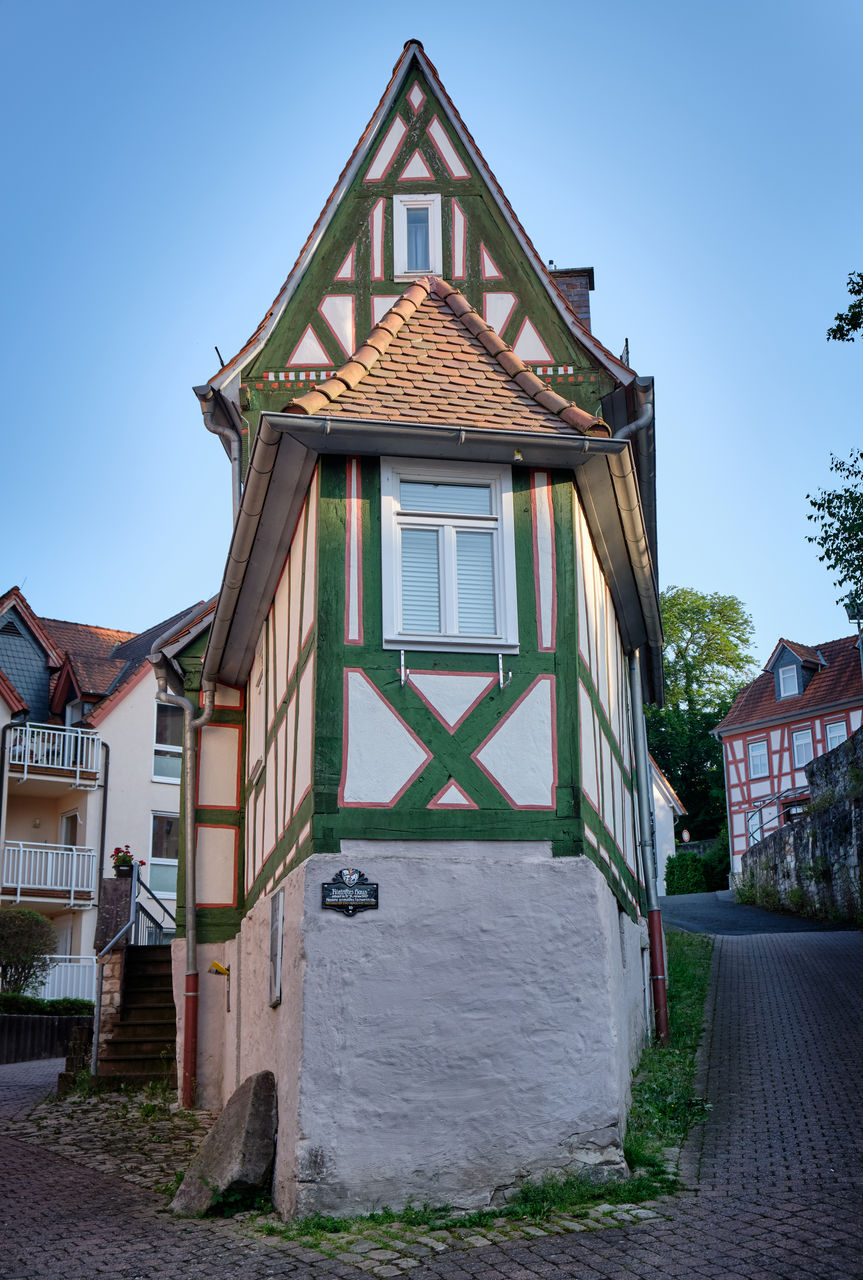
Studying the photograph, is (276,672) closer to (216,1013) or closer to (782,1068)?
(216,1013)

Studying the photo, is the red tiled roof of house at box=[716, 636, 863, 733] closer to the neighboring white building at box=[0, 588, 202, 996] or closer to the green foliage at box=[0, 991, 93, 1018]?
the neighboring white building at box=[0, 588, 202, 996]

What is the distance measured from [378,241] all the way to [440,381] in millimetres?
3719

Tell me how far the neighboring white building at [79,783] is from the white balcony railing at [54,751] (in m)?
0.02

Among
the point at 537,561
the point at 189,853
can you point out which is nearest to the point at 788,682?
the point at 189,853

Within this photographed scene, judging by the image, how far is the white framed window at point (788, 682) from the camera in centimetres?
4553

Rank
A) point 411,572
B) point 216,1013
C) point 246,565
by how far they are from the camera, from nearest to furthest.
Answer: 1. point 411,572
2. point 246,565
3. point 216,1013

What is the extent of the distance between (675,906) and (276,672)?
24641mm

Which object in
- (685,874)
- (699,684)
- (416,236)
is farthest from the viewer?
(699,684)

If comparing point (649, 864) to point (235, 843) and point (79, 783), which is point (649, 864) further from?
point (79, 783)

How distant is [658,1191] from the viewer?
28.0 feet

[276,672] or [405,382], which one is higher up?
[405,382]

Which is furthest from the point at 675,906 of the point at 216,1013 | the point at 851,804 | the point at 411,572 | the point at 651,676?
the point at 411,572

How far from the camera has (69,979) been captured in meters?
28.0

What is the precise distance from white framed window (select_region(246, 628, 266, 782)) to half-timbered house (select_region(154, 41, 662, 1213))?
0.76 meters
